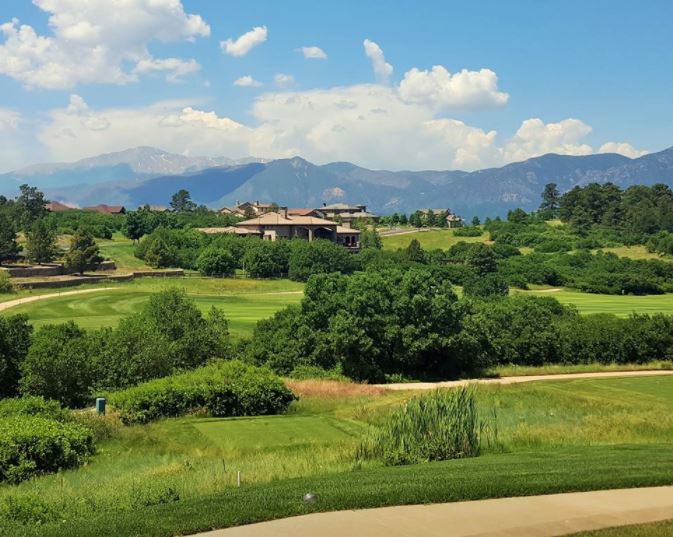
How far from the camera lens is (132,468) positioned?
1853 centimetres

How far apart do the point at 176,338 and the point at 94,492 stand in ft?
83.4

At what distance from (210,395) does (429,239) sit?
400 feet

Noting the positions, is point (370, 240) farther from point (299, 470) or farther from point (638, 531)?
point (638, 531)

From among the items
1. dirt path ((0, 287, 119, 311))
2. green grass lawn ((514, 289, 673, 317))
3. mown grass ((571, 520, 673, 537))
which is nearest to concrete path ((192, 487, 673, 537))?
mown grass ((571, 520, 673, 537))

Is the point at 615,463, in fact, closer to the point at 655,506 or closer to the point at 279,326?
the point at 655,506

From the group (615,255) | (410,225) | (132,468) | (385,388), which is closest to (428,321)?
(385,388)

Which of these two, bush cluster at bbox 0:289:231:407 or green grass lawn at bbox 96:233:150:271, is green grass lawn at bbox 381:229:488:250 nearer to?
green grass lawn at bbox 96:233:150:271

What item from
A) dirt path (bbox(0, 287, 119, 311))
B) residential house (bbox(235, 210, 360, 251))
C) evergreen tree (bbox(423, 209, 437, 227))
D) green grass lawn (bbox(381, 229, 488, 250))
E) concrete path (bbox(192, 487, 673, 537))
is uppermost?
evergreen tree (bbox(423, 209, 437, 227))

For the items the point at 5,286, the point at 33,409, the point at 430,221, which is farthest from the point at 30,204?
the point at 33,409

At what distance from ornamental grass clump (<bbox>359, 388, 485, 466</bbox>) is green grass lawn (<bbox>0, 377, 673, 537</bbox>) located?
0.73 metres

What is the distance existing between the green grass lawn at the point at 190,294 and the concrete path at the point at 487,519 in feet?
144

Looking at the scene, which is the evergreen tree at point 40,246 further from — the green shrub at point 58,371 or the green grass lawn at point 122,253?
the green shrub at point 58,371

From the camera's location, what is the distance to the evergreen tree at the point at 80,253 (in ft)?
290

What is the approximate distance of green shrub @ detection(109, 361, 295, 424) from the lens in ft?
88.4
